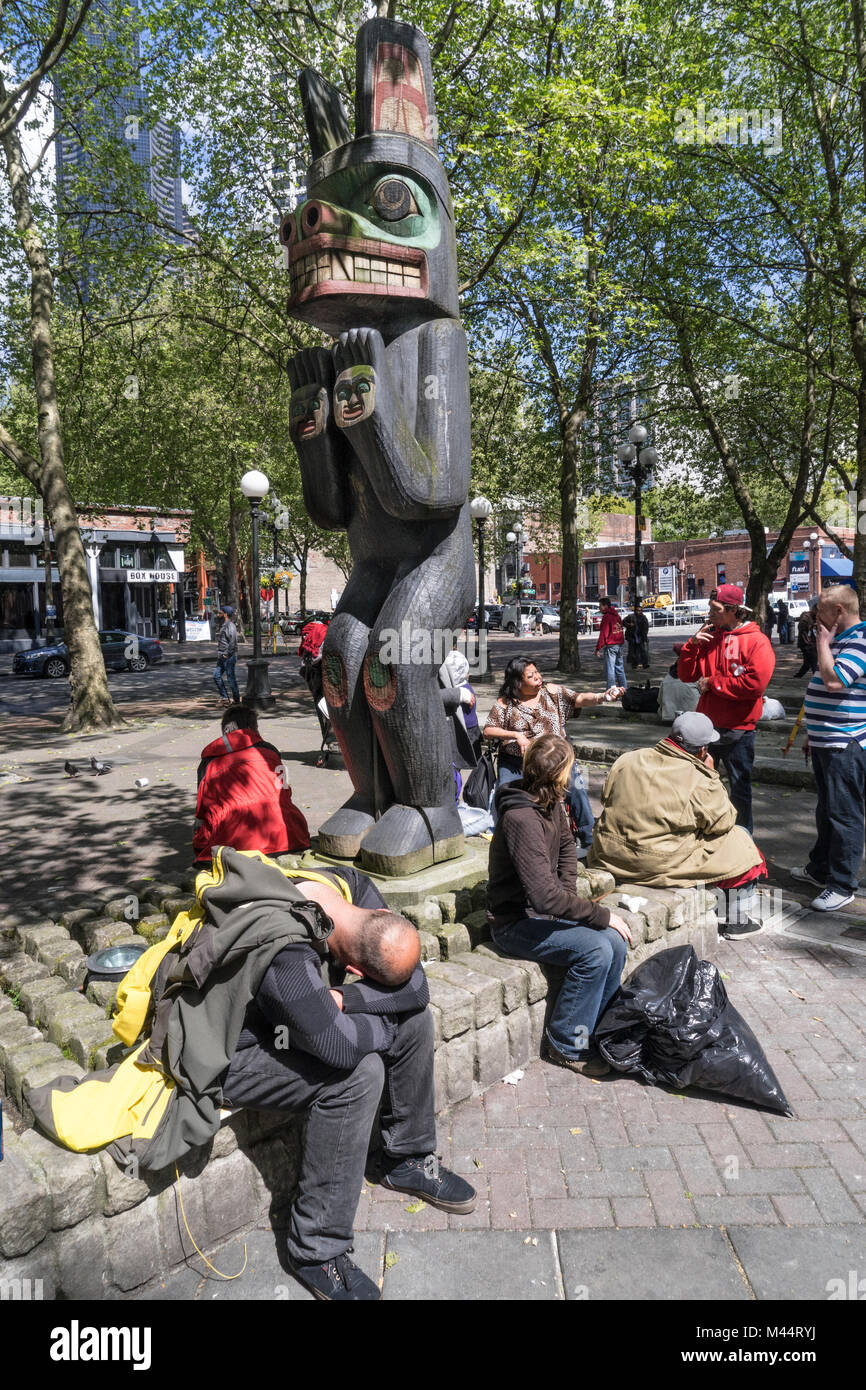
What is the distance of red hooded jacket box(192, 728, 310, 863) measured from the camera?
508 centimetres

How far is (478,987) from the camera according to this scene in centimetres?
369

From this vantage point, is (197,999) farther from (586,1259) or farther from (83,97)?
(83,97)

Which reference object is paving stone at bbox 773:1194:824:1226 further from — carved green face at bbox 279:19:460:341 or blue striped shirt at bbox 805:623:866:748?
carved green face at bbox 279:19:460:341

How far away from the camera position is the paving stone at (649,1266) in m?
2.62

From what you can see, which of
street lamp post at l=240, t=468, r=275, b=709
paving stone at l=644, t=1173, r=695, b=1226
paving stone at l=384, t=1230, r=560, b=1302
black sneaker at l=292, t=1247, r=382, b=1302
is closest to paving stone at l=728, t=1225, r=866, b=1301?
paving stone at l=644, t=1173, r=695, b=1226

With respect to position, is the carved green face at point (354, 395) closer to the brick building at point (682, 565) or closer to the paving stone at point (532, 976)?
the paving stone at point (532, 976)

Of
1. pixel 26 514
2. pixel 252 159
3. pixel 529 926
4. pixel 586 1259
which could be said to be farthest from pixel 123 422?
pixel 586 1259

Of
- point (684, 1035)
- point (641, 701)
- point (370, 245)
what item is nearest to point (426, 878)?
point (684, 1035)

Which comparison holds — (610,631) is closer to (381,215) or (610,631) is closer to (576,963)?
(381,215)

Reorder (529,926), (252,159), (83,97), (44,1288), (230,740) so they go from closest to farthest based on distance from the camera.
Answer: (44,1288)
(529,926)
(230,740)
(83,97)
(252,159)

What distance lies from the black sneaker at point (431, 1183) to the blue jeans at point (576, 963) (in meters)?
0.95

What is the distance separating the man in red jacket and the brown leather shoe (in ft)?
9.48

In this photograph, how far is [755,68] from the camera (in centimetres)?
1486
